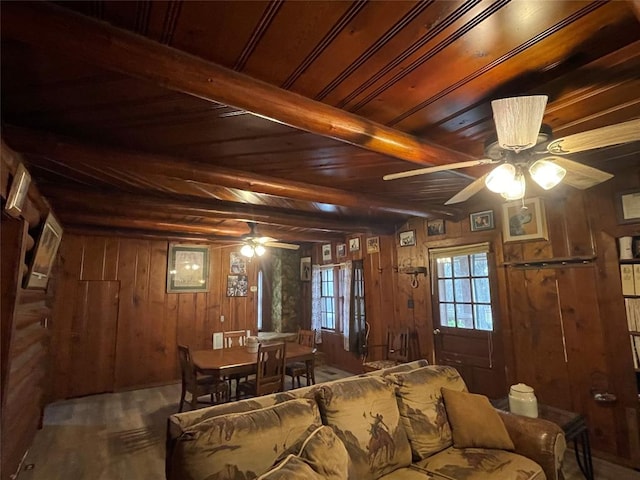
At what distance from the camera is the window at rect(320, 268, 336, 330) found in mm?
6301

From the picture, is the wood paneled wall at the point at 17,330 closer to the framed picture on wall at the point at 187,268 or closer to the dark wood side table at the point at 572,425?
the framed picture on wall at the point at 187,268

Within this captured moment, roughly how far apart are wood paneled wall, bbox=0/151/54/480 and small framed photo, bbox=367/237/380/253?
411 centimetres

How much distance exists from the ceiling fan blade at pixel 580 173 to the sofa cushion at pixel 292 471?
193 cm

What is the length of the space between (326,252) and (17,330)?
15.5 feet

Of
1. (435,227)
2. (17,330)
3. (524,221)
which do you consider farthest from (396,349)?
(17,330)

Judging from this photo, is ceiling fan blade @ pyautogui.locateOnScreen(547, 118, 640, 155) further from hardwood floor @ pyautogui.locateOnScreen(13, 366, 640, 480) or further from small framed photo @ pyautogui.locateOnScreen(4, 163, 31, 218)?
small framed photo @ pyautogui.locateOnScreen(4, 163, 31, 218)

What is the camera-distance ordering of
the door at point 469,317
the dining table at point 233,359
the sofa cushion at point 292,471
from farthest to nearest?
the door at point 469,317, the dining table at point 233,359, the sofa cushion at point 292,471

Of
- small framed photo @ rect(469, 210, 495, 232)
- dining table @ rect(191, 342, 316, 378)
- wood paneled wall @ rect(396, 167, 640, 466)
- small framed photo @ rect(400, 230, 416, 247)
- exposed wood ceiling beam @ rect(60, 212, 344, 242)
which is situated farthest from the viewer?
small framed photo @ rect(400, 230, 416, 247)

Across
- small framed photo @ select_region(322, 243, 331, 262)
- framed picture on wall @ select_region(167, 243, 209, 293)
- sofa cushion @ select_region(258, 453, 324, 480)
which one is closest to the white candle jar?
sofa cushion @ select_region(258, 453, 324, 480)

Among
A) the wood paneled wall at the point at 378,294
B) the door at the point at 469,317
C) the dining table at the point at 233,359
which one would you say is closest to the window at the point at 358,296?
the wood paneled wall at the point at 378,294

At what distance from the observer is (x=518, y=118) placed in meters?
1.41

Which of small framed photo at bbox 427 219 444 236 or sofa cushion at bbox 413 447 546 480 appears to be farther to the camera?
small framed photo at bbox 427 219 444 236

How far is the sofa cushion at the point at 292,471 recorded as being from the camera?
4.14 feet

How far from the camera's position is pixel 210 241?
5859 mm
